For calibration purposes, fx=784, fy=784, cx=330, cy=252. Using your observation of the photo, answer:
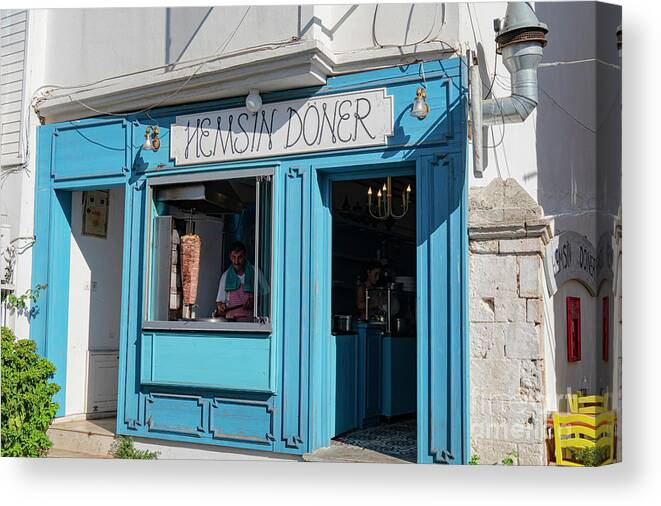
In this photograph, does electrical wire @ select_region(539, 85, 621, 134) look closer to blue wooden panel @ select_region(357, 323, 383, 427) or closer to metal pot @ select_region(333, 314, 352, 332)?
metal pot @ select_region(333, 314, 352, 332)

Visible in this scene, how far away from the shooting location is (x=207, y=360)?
7.21 metres

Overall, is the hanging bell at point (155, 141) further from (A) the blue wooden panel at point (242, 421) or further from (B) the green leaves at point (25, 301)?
(A) the blue wooden panel at point (242, 421)

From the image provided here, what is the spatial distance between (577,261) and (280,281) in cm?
254

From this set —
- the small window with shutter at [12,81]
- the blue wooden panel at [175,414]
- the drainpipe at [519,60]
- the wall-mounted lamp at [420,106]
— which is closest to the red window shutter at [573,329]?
the drainpipe at [519,60]

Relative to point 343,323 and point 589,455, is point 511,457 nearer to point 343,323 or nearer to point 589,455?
point 589,455

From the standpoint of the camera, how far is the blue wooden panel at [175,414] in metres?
7.32

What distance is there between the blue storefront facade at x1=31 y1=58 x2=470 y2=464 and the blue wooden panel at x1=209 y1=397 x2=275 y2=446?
0.01 meters

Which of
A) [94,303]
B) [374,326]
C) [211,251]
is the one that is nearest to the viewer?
[211,251]

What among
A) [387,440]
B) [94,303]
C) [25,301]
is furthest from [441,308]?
[25,301]

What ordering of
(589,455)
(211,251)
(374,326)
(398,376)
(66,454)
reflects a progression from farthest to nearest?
(398,376)
(374,326)
(66,454)
(211,251)
(589,455)

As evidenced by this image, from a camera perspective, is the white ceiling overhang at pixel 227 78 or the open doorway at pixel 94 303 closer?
the white ceiling overhang at pixel 227 78

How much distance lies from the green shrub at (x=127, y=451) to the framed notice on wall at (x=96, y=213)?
2.40 metres

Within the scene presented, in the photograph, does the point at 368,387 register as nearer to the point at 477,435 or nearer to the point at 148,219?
the point at 477,435

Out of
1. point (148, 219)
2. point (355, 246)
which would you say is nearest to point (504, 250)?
point (148, 219)
